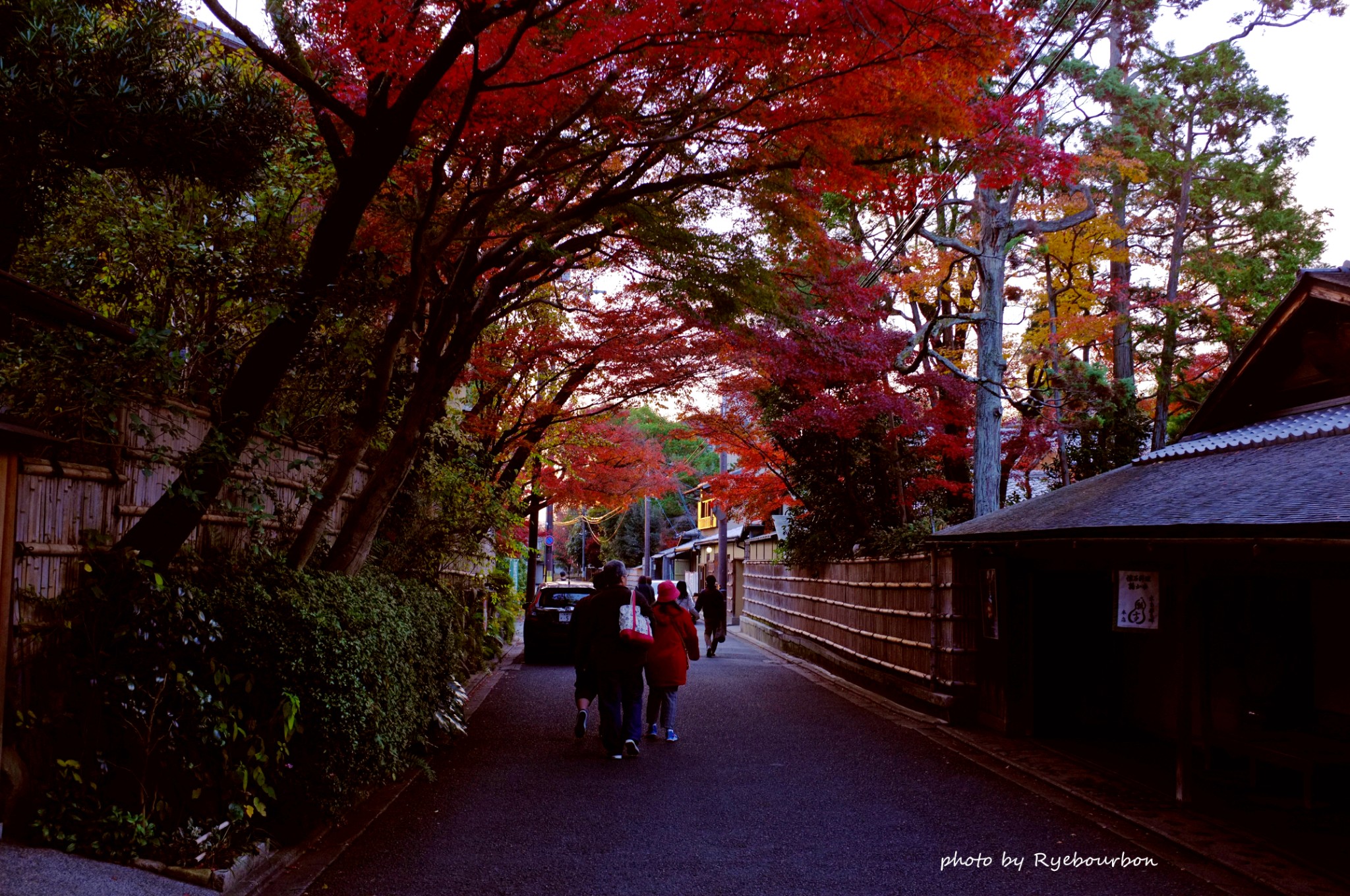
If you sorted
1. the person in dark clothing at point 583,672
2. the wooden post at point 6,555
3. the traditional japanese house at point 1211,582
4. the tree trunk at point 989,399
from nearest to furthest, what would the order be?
1. the wooden post at point 6,555
2. the traditional japanese house at point 1211,582
3. the person in dark clothing at point 583,672
4. the tree trunk at point 989,399

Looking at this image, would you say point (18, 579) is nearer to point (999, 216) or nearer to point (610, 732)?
point (610, 732)

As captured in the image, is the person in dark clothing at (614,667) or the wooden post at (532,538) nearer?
the person in dark clothing at (614,667)

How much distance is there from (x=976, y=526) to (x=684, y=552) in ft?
149

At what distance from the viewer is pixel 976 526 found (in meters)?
12.6

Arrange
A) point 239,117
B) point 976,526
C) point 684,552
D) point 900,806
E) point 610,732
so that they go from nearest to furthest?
1. point 239,117
2. point 900,806
3. point 610,732
4. point 976,526
5. point 684,552

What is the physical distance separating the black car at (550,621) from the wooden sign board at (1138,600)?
1312cm

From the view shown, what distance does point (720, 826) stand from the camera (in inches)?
304

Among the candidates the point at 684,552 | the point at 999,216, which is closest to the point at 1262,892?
the point at 999,216

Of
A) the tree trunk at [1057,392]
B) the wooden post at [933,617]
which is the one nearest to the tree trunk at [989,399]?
the tree trunk at [1057,392]

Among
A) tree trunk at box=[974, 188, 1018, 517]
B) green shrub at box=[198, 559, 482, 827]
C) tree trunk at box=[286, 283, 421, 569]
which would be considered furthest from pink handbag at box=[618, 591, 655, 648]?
tree trunk at box=[974, 188, 1018, 517]

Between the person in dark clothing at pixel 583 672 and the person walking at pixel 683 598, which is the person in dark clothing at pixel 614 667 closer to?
the person in dark clothing at pixel 583 672

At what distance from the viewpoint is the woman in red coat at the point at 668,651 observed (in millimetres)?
11602

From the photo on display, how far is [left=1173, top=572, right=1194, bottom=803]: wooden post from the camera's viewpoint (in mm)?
8570

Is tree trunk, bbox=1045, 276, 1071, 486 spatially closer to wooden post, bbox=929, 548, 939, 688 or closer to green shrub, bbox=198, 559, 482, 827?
wooden post, bbox=929, 548, 939, 688
